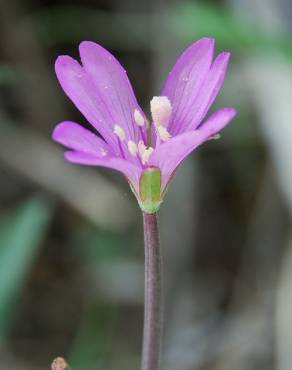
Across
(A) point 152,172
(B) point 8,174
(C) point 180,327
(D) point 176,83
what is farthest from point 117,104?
(B) point 8,174

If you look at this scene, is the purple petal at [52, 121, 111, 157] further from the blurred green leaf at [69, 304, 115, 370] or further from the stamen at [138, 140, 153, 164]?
the blurred green leaf at [69, 304, 115, 370]

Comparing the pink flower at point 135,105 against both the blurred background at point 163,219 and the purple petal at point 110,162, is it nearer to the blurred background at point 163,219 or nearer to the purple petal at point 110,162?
the purple petal at point 110,162

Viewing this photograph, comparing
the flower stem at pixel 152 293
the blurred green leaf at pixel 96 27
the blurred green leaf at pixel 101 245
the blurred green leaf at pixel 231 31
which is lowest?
Answer: the flower stem at pixel 152 293

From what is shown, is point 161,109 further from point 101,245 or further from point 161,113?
point 101,245

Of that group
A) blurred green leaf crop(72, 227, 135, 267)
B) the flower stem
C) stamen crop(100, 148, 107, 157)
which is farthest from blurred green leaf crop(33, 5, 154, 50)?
the flower stem

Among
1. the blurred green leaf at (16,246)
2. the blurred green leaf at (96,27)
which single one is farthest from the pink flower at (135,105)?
the blurred green leaf at (96,27)

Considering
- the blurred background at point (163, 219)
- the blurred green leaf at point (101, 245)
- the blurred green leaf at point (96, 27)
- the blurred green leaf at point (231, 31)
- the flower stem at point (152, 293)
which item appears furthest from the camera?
the blurred green leaf at point (96, 27)
